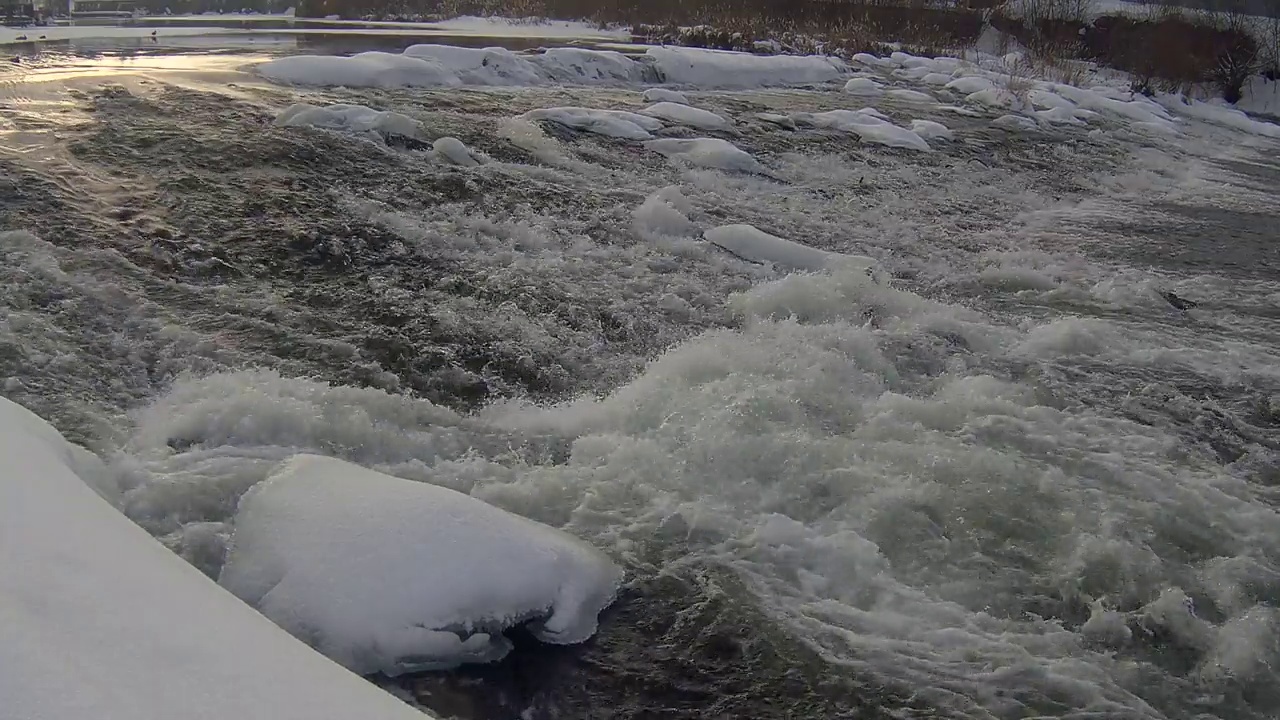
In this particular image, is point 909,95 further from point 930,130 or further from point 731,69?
point 930,130

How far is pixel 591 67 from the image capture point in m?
13.7

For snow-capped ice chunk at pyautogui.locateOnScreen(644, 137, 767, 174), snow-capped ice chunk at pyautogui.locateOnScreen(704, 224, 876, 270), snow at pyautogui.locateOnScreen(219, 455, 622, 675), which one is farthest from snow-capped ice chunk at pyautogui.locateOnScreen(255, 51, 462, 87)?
snow at pyautogui.locateOnScreen(219, 455, 622, 675)

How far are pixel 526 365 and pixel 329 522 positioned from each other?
1780 millimetres

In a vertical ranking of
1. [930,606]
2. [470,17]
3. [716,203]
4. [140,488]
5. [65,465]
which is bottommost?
[930,606]

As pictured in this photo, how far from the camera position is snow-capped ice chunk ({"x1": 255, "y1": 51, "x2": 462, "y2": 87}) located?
1016cm

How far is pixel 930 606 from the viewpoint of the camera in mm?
2639

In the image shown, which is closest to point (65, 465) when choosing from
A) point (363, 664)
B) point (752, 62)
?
point (363, 664)

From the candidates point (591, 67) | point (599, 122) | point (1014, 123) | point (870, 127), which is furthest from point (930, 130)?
point (591, 67)

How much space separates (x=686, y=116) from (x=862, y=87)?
6.02 metres

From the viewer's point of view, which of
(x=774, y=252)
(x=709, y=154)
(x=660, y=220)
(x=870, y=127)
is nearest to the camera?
(x=774, y=252)

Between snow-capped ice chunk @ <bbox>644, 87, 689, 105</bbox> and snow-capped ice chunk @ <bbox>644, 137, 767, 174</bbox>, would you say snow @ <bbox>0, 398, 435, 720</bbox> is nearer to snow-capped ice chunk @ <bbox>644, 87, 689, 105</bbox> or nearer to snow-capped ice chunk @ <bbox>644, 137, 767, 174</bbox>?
snow-capped ice chunk @ <bbox>644, 137, 767, 174</bbox>

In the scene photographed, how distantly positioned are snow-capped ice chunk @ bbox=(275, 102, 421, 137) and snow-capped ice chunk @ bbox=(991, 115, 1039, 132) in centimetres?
877

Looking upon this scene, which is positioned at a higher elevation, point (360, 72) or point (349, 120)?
point (360, 72)

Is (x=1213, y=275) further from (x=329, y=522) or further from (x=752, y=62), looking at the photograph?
(x=752, y=62)
